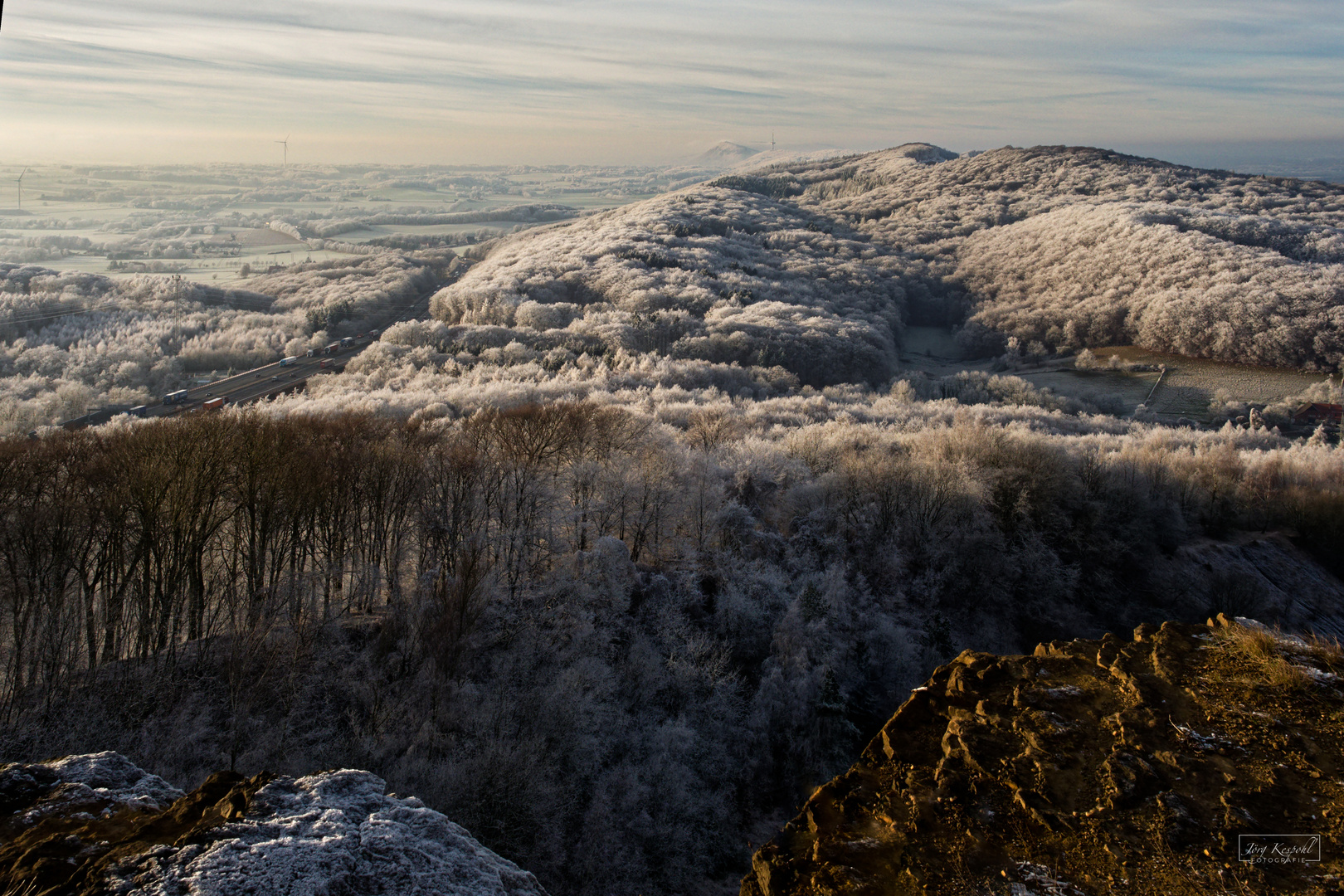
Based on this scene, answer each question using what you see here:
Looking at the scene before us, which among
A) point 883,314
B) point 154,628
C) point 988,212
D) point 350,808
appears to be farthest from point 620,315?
point 988,212

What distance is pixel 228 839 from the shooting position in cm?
864

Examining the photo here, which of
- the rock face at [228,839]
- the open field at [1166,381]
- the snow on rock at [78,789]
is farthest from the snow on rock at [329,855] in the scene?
the open field at [1166,381]

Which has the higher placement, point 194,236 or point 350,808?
point 194,236

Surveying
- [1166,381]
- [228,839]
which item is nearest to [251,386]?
[228,839]

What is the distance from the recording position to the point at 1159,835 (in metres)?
9.35

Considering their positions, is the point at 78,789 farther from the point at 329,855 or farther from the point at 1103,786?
the point at 1103,786

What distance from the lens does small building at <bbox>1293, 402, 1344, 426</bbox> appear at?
67.2m

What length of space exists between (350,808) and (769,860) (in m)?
6.56

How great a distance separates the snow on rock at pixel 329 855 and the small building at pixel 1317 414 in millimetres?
90355

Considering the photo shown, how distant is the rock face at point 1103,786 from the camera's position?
9.00m

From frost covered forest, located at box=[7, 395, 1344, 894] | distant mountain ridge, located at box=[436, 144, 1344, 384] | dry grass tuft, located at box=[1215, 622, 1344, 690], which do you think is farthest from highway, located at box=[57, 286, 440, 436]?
dry grass tuft, located at box=[1215, 622, 1344, 690]

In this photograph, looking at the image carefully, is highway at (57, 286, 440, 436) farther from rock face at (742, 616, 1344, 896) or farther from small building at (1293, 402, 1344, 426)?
small building at (1293, 402, 1344, 426)

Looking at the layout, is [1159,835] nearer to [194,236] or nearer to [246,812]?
[246,812]

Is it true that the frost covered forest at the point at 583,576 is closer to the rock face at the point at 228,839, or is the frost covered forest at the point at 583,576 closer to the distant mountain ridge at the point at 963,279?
the rock face at the point at 228,839
